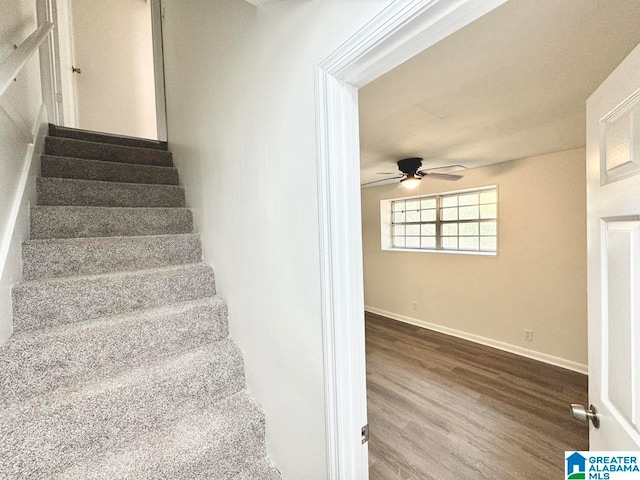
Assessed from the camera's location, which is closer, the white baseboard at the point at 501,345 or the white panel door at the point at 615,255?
the white panel door at the point at 615,255

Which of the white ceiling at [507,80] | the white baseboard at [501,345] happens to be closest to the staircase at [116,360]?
the white ceiling at [507,80]

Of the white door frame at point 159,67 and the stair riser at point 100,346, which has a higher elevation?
the white door frame at point 159,67

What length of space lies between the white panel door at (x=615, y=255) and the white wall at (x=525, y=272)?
8.23 ft

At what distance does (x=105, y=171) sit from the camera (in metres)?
2.14

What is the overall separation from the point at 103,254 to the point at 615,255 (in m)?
2.25

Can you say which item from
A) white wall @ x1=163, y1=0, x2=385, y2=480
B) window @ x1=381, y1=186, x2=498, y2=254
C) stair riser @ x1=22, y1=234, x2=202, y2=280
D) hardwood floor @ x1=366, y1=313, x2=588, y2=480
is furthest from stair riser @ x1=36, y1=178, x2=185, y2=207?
window @ x1=381, y1=186, x2=498, y2=254

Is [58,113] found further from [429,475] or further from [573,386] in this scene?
[573,386]

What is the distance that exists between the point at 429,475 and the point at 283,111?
2.18 meters

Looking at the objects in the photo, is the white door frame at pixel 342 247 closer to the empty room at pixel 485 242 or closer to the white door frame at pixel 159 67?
the empty room at pixel 485 242

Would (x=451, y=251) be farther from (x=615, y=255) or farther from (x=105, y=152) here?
(x=105, y=152)

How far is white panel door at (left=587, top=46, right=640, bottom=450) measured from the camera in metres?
0.61

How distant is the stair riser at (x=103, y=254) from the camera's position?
4.56ft

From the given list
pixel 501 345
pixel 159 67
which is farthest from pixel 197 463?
pixel 501 345

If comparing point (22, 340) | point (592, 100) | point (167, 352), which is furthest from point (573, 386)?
point (22, 340)
